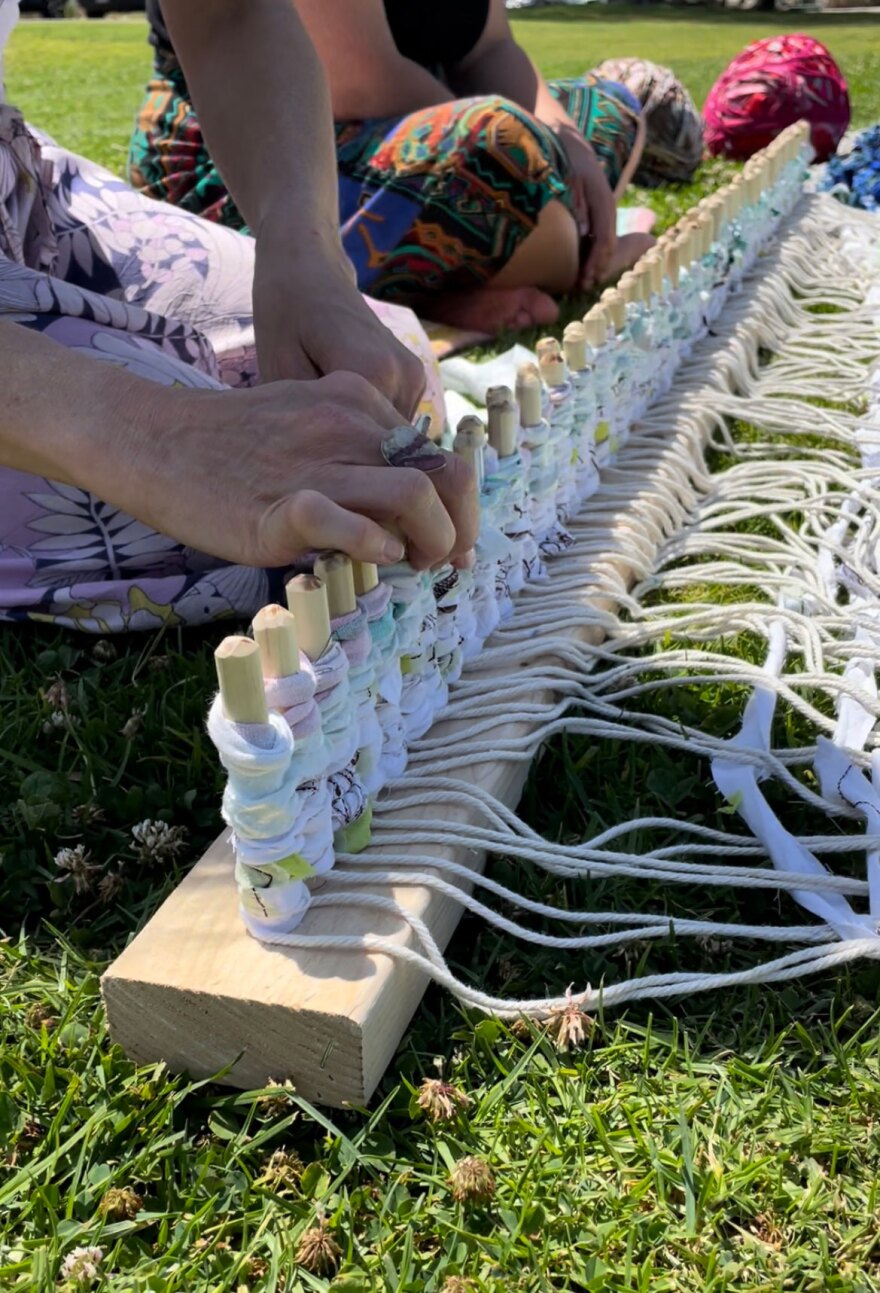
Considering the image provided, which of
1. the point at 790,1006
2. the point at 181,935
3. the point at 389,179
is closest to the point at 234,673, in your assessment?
the point at 181,935

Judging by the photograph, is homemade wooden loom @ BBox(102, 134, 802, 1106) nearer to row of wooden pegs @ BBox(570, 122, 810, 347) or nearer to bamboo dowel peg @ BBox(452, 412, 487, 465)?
bamboo dowel peg @ BBox(452, 412, 487, 465)

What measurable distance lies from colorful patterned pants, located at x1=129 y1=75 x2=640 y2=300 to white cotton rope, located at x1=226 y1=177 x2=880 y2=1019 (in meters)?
0.45

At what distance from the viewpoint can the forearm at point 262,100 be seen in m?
1.38

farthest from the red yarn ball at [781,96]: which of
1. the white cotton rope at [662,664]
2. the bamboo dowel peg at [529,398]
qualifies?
the bamboo dowel peg at [529,398]

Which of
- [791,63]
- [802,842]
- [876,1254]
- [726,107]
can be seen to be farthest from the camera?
[726,107]

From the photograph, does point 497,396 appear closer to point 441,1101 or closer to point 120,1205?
point 441,1101

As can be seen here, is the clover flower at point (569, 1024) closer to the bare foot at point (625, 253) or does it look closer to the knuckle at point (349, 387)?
the knuckle at point (349, 387)

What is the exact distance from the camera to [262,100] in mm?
1410

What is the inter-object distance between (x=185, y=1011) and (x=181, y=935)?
61 mm

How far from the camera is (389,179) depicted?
90.6 inches

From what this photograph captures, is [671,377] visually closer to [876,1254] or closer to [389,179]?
[389,179]

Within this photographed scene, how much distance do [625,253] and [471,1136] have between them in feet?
7.83

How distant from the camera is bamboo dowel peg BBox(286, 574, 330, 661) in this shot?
88 cm

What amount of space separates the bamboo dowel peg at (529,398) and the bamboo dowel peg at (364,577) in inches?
17.2
